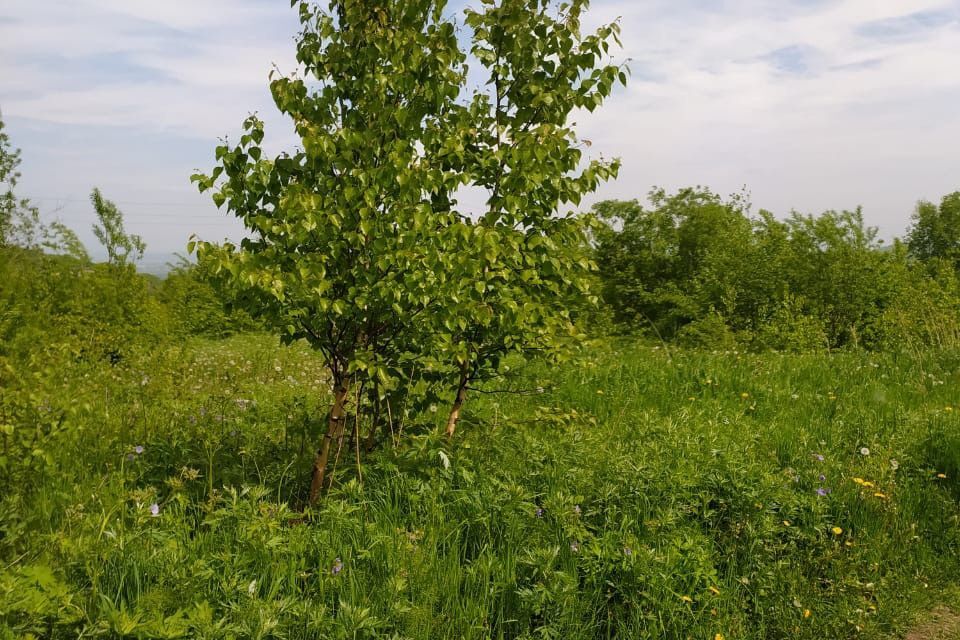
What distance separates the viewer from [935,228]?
3005 centimetres

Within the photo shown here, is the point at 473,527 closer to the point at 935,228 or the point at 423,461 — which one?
the point at 423,461

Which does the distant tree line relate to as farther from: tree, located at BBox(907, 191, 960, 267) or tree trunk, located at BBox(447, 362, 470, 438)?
tree, located at BBox(907, 191, 960, 267)

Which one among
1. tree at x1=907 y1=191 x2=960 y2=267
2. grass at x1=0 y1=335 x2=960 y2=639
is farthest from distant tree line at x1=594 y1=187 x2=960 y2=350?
tree at x1=907 y1=191 x2=960 y2=267

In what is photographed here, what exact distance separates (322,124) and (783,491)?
349 cm

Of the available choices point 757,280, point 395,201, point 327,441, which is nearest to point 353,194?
point 395,201

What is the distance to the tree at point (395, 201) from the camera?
3.45 metres

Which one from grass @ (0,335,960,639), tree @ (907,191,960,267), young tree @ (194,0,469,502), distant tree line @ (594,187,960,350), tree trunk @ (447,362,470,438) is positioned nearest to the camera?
grass @ (0,335,960,639)

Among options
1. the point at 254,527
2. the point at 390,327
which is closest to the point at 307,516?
the point at 254,527

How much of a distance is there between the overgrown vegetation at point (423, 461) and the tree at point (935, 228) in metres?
28.2

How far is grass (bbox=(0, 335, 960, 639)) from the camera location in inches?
111

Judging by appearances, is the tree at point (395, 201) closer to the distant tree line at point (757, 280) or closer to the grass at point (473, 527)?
the grass at point (473, 527)

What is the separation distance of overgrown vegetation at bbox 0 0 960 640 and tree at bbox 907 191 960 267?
28.2 meters

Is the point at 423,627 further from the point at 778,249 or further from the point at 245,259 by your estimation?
the point at 778,249

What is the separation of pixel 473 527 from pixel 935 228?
111 feet
